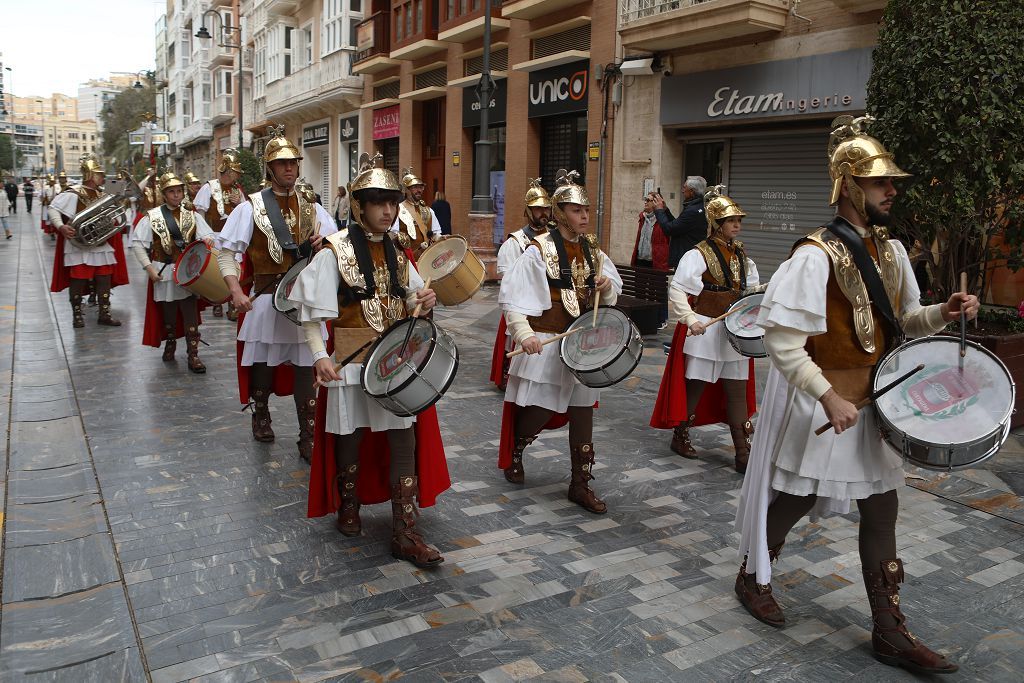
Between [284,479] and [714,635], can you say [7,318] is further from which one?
[714,635]

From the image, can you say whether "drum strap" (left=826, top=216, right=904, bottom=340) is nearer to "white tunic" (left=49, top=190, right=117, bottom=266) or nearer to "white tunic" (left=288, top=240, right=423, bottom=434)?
"white tunic" (left=288, top=240, right=423, bottom=434)

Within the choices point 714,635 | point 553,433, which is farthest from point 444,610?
point 553,433

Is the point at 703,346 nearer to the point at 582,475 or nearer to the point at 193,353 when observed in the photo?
the point at 582,475

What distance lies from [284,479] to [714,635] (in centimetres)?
310

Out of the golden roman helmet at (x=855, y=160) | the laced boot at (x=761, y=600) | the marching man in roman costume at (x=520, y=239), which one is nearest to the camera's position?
the golden roman helmet at (x=855, y=160)

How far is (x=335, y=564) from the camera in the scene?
4316 mm

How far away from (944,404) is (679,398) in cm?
301

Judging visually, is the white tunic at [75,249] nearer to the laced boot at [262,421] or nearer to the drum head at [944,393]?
the laced boot at [262,421]

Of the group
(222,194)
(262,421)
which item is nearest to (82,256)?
(222,194)

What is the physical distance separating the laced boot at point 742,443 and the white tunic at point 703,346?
14.3 inches

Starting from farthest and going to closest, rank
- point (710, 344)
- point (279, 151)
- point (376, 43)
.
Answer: point (376, 43), point (710, 344), point (279, 151)

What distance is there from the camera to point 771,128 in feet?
45.3

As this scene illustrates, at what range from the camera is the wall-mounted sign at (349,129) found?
101 ft

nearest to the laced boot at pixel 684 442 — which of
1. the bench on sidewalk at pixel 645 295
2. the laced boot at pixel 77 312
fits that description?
the bench on sidewalk at pixel 645 295
